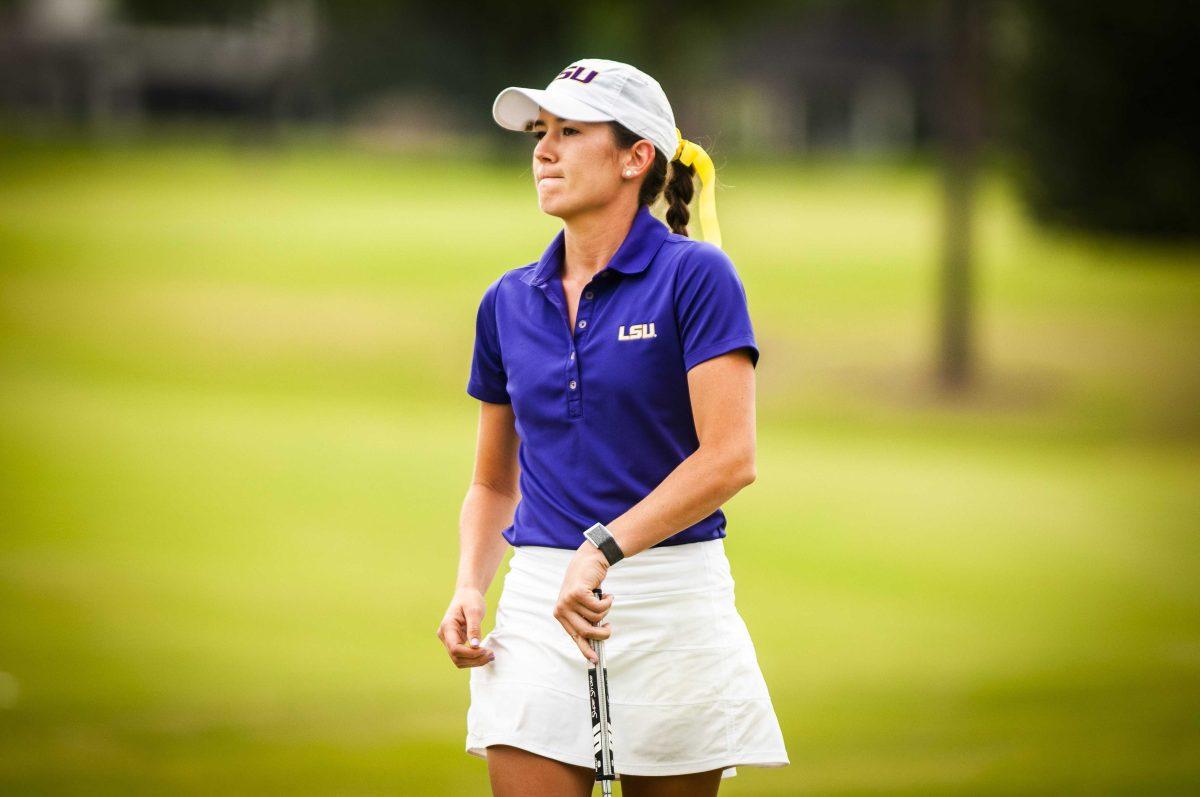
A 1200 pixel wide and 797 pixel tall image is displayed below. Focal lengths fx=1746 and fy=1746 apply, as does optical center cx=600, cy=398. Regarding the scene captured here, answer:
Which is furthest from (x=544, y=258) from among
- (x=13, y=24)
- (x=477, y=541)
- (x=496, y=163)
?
(x=13, y=24)

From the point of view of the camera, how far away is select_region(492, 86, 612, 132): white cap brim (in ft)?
10.9

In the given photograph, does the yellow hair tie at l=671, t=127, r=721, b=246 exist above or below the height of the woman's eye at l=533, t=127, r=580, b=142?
below

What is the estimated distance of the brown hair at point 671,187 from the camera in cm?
350

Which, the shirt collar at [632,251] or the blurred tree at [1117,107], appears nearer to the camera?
the shirt collar at [632,251]

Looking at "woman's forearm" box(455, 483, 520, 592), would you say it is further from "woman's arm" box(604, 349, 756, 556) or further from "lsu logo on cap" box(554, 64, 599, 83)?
"lsu logo on cap" box(554, 64, 599, 83)

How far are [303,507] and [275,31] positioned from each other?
54.1 m

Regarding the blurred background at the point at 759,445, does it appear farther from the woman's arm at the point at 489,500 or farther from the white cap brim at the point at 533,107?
the woman's arm at the point at 489,500

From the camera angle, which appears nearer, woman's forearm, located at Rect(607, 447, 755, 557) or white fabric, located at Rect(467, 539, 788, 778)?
woman's forearm, located at Rect(607, 447, 755, 557)

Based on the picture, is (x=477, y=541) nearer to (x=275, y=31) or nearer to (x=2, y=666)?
(x=2, y=666)

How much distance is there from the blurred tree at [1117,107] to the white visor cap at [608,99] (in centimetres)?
2843

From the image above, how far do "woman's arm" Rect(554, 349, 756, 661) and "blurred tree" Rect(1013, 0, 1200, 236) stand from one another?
2872cm

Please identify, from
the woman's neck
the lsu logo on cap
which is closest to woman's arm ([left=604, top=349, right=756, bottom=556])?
the woman's neck

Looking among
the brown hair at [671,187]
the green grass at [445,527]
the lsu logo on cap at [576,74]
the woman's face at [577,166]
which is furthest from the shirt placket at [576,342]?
the green grass at [445,527]

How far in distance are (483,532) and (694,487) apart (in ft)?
2.27
